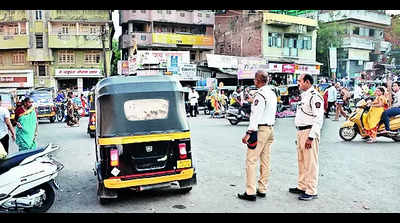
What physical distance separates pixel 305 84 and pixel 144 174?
2591 mm

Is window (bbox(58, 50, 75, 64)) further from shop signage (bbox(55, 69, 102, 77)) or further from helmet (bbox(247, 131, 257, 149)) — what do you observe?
helmet (bbox(247, 131, 257, 149))

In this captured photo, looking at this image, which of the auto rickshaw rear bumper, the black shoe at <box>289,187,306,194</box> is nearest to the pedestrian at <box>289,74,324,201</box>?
the black shoe at <box>289,187,306,194</box>

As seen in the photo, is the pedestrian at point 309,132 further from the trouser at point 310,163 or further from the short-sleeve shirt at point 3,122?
the short-sleeve shirt at point 3,122

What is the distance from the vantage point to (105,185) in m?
5.35

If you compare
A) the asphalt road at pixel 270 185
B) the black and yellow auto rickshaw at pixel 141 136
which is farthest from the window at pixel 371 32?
the black and yellow auto rickshaw at pixel 141 136

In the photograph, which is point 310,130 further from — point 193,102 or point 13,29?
point 13,29

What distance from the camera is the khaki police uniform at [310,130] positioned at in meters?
5.45

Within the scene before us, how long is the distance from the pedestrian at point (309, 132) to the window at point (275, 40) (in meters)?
34.0

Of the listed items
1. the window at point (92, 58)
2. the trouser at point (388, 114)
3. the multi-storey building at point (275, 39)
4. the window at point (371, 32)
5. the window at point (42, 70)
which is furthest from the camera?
the window at point (371, 32)

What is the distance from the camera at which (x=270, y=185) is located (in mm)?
6355

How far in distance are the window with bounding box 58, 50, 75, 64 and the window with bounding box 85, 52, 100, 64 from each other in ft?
4.45

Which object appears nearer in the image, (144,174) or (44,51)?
(144,174)
